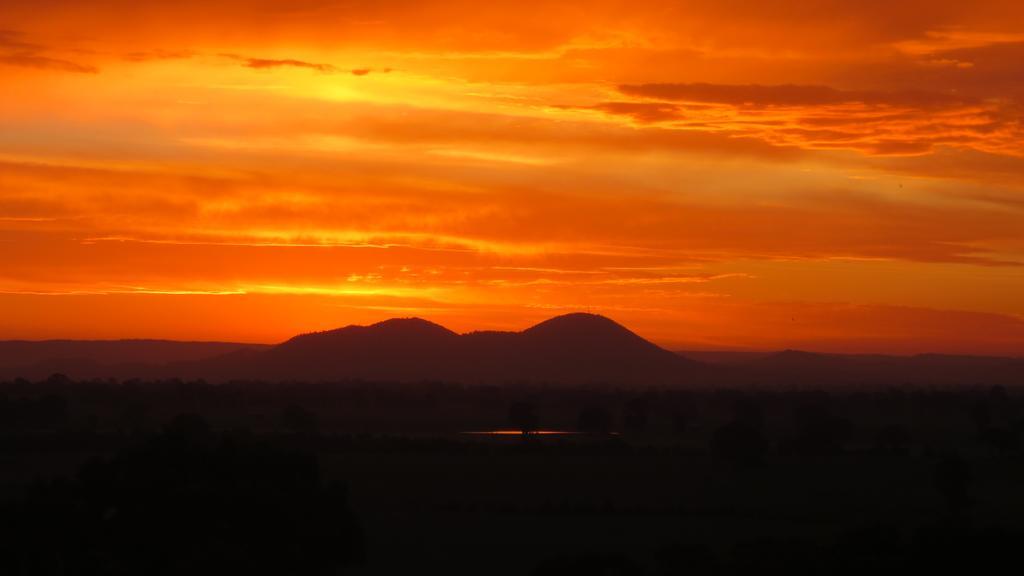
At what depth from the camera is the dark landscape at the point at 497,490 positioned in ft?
99.4

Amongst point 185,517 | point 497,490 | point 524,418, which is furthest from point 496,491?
point 524,418

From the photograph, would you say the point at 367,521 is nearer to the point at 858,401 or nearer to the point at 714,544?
the point at 714,544

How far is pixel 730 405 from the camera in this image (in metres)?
156

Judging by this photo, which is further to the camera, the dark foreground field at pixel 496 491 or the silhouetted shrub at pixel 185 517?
the dark foreground field at pixel 496 491

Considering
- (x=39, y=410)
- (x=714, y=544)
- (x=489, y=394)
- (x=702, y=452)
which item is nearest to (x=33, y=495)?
(x=714, y=544)

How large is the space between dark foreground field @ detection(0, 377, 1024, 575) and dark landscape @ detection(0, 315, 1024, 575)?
102 millimetres

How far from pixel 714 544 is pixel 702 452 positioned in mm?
39415

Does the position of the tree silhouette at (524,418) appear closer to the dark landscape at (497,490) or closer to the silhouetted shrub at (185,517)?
the dark landscape at (497,490)

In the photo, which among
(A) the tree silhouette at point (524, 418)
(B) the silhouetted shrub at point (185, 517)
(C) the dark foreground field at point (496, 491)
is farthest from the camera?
(A) the tree silhouette at point (524, 418)

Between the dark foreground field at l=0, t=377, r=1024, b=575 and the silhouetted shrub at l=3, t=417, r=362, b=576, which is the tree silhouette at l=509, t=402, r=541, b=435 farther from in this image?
the silhouetted shrub at l=3, t=417, r=362, b=576

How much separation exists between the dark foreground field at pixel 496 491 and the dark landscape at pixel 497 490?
0.34ft

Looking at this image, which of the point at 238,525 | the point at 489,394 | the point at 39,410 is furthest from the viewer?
the point at 489,394

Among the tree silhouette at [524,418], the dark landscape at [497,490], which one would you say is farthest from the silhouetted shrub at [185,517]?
the tree silhouette at [524,418]

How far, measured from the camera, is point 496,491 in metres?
65.1
